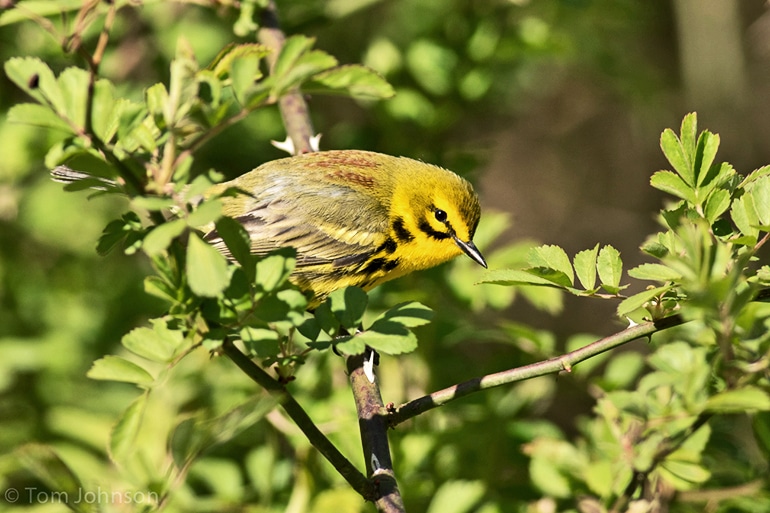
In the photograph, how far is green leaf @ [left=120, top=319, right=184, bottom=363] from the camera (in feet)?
6.10

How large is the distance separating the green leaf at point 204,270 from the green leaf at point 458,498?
1.40 meters

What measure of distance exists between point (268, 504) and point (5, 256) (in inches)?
91.6

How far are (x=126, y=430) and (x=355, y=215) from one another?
193 cm

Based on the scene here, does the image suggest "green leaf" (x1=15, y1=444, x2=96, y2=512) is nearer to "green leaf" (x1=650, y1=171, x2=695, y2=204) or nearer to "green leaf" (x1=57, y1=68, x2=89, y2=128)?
"green leaf" (x1=57, y1=68, x2=89, y2=128)

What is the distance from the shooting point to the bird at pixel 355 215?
350 cm

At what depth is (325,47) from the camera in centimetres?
573

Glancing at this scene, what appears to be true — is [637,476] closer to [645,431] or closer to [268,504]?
[645,431]

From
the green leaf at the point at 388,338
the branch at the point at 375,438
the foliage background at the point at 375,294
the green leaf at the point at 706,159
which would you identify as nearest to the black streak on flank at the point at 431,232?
the foliage background at the point at 375,294

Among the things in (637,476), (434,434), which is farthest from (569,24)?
(637,476)

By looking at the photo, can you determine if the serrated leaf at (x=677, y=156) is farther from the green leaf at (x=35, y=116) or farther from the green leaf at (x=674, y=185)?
the green leaf at (x=35, y=116)

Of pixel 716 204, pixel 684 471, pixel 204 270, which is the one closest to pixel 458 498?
pixel 684 471

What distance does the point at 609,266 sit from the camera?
1.97m

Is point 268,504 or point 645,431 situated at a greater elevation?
point 645,431

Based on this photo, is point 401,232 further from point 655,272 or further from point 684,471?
point 655,272
